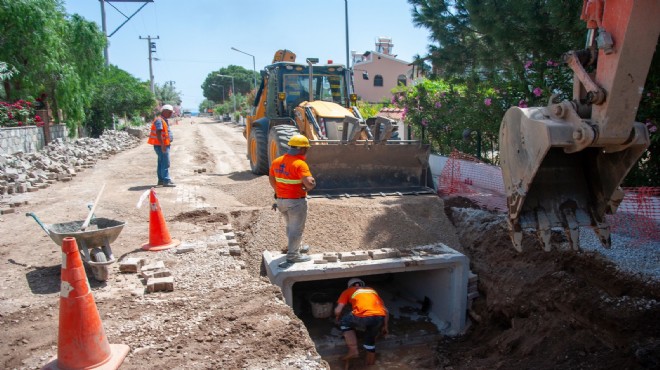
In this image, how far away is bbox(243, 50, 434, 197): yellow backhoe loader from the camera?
803cm

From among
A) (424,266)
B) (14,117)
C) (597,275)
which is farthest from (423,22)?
(14,117)

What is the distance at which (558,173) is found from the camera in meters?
3.77

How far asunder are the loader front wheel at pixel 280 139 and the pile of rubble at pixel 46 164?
5.10 meters

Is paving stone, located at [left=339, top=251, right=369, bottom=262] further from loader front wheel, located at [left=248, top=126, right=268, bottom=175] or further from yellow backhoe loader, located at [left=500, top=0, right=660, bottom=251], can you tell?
loader front wheel, located at [left=248, top=126, right=268, bottom=175]

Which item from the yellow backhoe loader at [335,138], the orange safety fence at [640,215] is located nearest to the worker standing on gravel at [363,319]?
the yellow backhoe loader at [335,138]

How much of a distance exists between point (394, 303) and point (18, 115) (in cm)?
1317

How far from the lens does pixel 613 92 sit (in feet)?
9.46

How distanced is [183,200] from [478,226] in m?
5.29

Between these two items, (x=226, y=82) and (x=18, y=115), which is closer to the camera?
(x=18, y=115)

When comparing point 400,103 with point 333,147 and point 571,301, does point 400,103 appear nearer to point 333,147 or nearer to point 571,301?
point 333,147

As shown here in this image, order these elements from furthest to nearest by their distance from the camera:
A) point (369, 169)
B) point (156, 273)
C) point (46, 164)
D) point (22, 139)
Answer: point (22, 139) < point (46, 164) < point (369, 169) < point (156, 273)

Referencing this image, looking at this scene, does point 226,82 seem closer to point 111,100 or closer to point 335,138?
point 111,100

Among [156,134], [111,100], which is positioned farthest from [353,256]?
[111,100]

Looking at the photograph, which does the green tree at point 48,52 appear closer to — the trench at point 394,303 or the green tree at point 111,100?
the green tree at point 111,100
